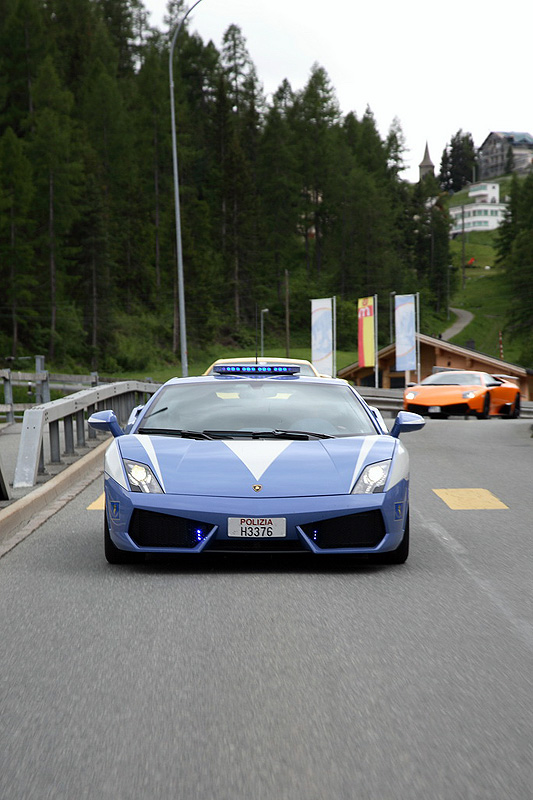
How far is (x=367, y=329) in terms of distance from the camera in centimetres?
5997

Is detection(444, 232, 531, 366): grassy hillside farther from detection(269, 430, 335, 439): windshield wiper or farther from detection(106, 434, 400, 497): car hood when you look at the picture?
detection(106, 434, 400, 497): car hood

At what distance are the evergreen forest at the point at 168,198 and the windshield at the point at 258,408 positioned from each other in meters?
70.9

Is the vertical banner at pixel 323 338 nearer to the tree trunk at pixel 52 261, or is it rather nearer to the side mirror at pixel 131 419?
the tree trunk at pixel 52 261

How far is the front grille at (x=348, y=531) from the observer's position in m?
7.09

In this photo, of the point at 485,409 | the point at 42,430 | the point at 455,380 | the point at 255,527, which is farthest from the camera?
the point at 455,380

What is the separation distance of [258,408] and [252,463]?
115 centimetres

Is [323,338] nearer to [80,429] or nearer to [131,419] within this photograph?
[80,429]

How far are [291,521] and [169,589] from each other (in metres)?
0.84

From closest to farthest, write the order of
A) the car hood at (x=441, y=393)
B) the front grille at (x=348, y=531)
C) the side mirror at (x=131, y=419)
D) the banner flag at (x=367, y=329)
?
the front grille at (x=348, y=531)
the side mirror at (x=131, y=419)
the car hood at (x=441, y=393)
the banner flag at (x=367, y=329)

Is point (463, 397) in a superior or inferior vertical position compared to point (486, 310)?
superior

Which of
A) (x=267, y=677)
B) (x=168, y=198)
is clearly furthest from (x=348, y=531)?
(x=168, y=198)

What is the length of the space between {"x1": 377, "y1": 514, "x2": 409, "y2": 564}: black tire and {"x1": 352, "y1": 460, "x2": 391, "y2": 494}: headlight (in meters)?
0.37

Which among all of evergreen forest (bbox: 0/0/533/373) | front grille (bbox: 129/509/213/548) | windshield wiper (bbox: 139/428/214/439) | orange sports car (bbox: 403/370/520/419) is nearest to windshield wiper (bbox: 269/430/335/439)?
windshield wiper (bbox: 139/428/214/439)

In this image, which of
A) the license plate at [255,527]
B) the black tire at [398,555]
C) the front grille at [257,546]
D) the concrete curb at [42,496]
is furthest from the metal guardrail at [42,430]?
the black tire at [398,555]
